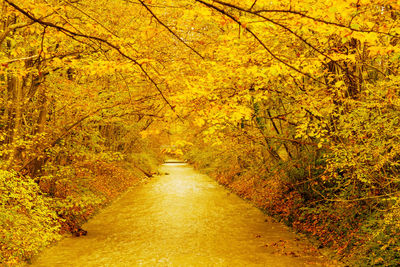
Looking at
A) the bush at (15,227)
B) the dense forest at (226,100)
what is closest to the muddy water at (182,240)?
the dense forest at (226,100)

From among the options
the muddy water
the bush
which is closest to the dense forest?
the bush

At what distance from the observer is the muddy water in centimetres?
853

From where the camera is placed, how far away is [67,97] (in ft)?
35.3

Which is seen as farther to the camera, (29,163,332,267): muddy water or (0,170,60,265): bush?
(29,163,332,267): muddy water

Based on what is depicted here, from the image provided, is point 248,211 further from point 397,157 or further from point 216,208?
point 397,157

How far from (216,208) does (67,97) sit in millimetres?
8185

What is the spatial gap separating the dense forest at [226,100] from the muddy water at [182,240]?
0.73m

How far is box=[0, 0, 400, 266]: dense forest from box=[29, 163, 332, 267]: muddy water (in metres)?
0.73

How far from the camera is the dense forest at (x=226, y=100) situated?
5707 mm

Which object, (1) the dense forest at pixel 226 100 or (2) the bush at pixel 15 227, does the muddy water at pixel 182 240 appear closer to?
(1) the dense forest at pixel 226 100

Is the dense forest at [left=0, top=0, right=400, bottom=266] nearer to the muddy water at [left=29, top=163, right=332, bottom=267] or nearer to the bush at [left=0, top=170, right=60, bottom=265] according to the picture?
the bush at [left=0, top=170, right=60, bottom=265]

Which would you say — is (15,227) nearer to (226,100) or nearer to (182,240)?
(182,240)

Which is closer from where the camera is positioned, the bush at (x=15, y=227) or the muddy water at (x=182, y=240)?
the bush at (x=15, y=227)

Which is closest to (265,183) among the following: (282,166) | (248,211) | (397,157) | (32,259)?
(248,211)
